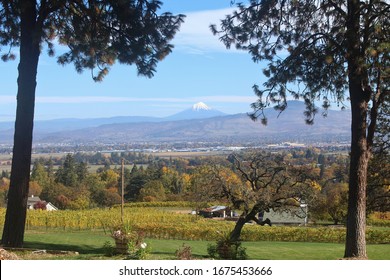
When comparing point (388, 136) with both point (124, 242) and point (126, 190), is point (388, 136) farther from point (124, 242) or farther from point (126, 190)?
point (126, 190)

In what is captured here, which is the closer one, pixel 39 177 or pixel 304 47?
pixel 304 47

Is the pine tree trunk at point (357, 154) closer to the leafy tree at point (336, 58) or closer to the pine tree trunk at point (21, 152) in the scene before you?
the leafy tree at point (336, 58)

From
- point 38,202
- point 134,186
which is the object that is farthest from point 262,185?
point 134,186

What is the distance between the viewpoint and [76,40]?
35.9 ft

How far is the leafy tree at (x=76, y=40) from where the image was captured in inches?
382

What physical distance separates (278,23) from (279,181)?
27.9 ft

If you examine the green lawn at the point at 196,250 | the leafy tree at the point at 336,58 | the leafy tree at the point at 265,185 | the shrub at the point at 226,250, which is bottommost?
the green lawn at the point at 196,250

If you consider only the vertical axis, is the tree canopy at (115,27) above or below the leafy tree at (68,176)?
above

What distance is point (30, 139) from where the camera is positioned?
9781 millimetres

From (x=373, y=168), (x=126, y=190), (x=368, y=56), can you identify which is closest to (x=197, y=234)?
(x=373, y=168)

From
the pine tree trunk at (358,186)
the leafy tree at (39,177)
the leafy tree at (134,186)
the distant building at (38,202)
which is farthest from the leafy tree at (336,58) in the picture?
the leafy tree at (39,177)

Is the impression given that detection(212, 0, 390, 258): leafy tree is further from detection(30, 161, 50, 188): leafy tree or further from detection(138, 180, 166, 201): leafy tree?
detection(30, 161, 50, 188): leafy tree

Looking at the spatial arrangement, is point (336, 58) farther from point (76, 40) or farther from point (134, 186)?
point (134, 186)

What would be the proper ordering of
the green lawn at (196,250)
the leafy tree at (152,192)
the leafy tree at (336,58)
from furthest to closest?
the leafy tree at (152,192) → the green lawn at (196,250) → the leafy tree at (336,58)
